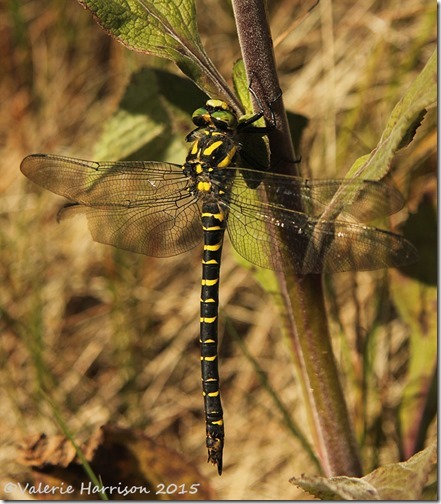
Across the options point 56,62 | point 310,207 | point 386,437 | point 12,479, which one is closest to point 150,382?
point 12,479

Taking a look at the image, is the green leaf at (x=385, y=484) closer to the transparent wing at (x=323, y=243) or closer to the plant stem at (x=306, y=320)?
the plant stem at (x=306, y=320)

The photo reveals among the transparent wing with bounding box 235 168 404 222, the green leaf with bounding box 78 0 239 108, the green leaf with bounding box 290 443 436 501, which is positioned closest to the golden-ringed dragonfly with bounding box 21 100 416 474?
the transparent wing with bounding box 235 168 404 222

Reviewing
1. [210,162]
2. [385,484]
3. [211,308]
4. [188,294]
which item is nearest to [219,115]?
[210,162]

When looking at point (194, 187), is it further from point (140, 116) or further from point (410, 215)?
point (410, 215)

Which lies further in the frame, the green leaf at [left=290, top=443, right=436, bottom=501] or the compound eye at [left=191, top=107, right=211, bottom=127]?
the compound eye at [left=191, top=107, right=211, bottom=127]

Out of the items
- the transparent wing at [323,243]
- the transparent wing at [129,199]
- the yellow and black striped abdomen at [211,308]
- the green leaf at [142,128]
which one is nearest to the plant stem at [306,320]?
the transparent wing at [323,243]

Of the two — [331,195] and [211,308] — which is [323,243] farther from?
[211,308]

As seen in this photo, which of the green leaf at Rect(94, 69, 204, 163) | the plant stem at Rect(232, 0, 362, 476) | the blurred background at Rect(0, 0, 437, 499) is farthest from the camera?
the blurred background at Rect(0, 0, 437, 499)

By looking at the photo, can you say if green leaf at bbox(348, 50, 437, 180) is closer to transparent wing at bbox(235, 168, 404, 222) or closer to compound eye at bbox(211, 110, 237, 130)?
transparent wing at bbox(235, 168, 404, 222)

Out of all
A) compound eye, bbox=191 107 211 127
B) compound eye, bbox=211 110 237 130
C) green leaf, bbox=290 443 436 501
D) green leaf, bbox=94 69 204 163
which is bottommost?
green leaf, bbox=290 443 436 501
